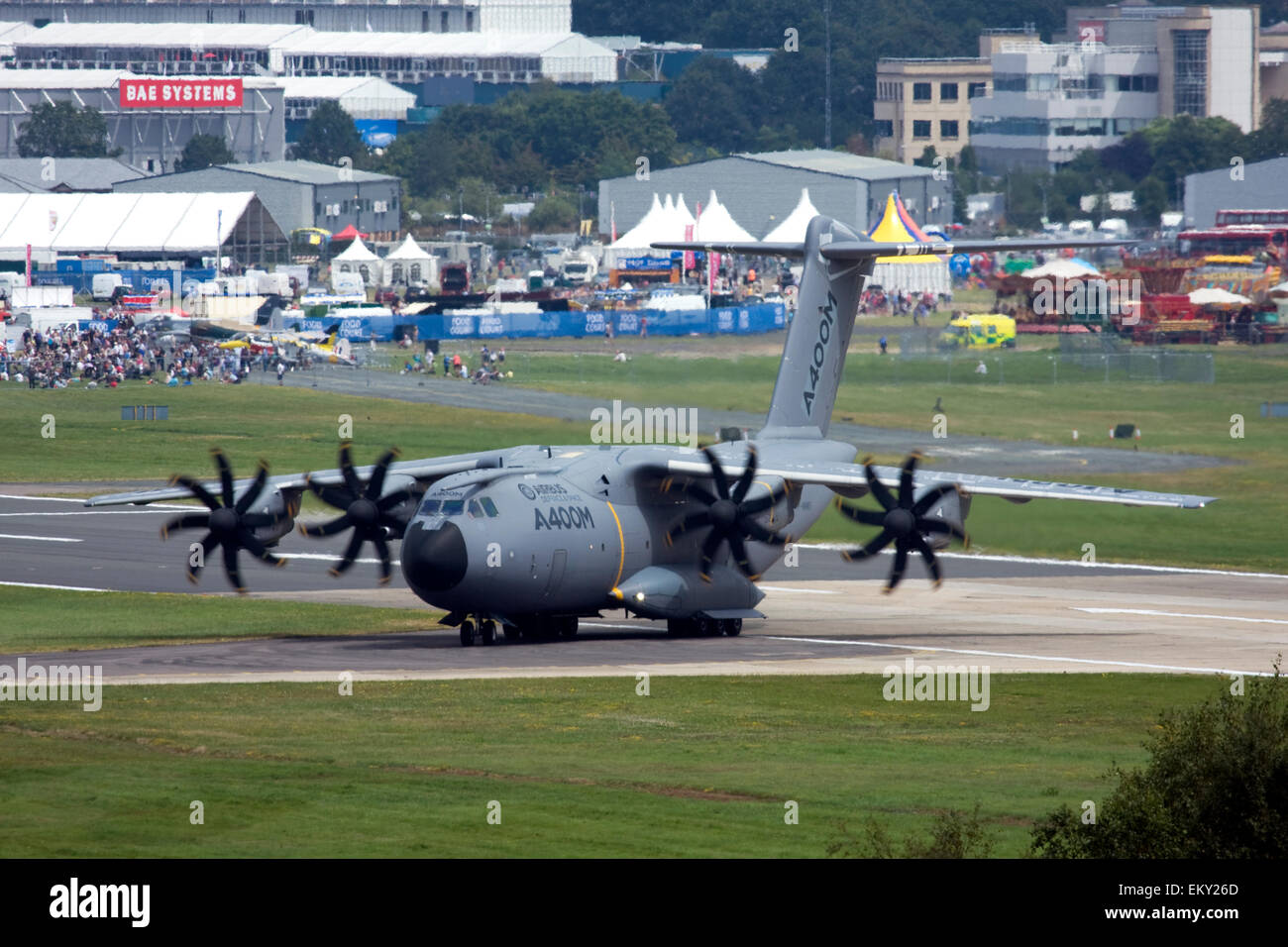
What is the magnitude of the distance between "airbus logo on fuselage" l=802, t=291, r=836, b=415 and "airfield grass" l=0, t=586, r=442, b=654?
10874mm

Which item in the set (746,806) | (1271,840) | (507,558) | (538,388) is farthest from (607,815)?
(538,388)

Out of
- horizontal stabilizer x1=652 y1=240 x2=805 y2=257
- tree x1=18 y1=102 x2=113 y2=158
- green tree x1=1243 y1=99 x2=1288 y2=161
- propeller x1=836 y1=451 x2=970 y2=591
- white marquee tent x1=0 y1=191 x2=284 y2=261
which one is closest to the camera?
propeller x1=836 y1=451 x2=970 y2=591

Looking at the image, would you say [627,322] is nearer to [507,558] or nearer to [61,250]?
[61,250]

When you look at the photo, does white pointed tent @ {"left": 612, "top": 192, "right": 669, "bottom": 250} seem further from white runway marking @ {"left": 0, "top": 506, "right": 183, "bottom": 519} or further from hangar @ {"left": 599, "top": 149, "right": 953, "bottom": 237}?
white runway marking @ {"left": 0, "top": 506, "right": 183, "bottom": 519}

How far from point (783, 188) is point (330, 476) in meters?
130

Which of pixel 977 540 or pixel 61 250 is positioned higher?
pixel 61 250

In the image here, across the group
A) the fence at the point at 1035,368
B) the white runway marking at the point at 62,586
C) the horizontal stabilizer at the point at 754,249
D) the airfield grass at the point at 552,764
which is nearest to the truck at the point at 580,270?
the fence at the point at 1035,368

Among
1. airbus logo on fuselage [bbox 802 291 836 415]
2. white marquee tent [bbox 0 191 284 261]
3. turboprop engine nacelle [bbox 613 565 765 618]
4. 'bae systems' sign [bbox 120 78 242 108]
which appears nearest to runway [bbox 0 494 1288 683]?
turboprop engine nacelle [bbox 613 565 765 618]

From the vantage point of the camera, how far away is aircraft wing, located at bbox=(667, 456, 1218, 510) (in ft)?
132

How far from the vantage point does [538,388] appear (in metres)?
93.2

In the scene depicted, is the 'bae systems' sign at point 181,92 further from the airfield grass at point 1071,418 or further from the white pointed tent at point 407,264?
the airfield grass at point 1071,418

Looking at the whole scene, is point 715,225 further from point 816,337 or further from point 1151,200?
point 816,337
